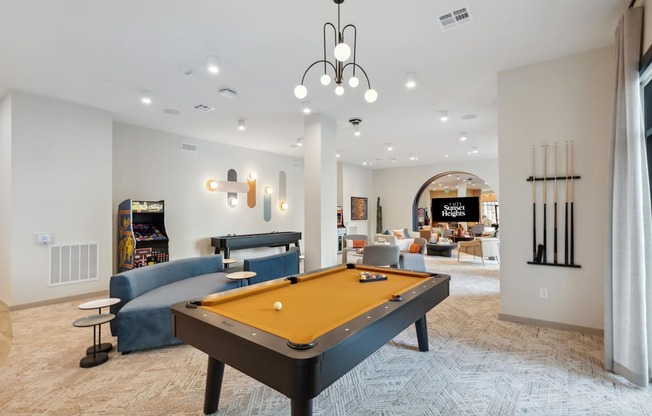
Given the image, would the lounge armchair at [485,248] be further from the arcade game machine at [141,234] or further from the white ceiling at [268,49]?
the arcade game machine at [141,234]

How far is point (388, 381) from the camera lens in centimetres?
259

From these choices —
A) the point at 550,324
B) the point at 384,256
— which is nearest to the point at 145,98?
the point at 384,256

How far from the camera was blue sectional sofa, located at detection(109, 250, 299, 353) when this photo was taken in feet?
10.1

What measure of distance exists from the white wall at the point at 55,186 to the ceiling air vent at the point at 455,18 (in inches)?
216

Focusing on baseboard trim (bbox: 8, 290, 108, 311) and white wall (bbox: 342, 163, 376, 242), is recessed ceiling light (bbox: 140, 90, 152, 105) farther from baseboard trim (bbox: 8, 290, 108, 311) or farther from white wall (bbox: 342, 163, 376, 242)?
white wall (bbox: 342, 163, 376, 242)

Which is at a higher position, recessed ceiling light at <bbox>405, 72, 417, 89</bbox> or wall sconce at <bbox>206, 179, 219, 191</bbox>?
recessed ceiling light at <bbox>405, 72, 417, 89</bbox>

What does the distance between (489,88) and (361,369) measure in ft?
13.7

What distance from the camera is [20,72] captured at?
390 centimetres

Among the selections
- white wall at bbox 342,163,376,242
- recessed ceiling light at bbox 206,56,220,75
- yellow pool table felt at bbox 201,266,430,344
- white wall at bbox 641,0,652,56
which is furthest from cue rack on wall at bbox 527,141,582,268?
white wall at bbox 342,163,376,242

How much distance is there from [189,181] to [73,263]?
9.11ft

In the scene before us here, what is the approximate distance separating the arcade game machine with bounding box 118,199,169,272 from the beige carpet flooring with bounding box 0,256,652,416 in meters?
2.03

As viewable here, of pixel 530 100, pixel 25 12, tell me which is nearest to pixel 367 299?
pixel 530 100

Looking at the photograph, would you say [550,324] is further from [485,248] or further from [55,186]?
[55,186]

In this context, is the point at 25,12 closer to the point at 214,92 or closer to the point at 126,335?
the point at 214,92
